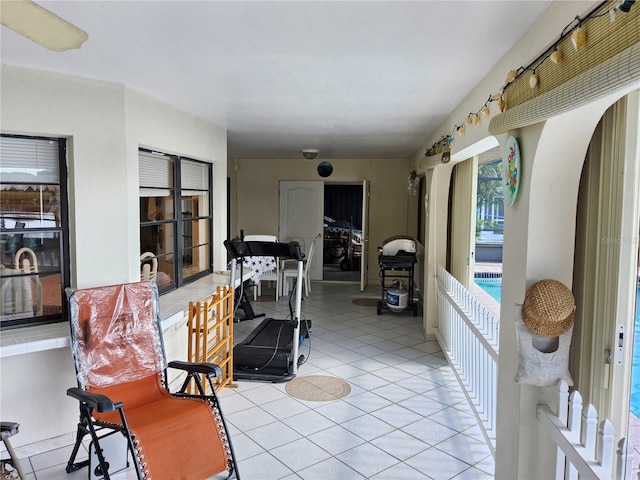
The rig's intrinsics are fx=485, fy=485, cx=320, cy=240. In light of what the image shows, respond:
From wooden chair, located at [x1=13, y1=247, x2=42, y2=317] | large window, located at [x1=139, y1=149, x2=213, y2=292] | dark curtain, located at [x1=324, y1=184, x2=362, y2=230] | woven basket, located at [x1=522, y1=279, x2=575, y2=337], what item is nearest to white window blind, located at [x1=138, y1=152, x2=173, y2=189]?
large window, located at [x1=139, y1=149, x2=213, y2=292]

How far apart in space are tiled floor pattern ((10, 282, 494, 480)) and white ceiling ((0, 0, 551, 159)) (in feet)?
8.02

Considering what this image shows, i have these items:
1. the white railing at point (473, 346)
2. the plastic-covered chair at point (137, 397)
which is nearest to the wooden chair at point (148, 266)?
the plastic-covered chair at point (137, 397)

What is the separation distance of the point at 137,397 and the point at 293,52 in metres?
2.33

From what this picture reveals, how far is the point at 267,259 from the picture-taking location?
721cm

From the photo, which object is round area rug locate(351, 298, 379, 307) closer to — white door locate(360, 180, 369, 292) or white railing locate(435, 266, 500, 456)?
white door locate(360, 180, 369, 292)

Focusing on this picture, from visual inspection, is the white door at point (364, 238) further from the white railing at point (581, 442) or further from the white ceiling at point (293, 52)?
the white railing at point (581, 442)

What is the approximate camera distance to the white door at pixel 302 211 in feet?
31.2

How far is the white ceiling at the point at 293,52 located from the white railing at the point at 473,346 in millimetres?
1632

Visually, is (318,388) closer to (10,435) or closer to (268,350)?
(268,350)

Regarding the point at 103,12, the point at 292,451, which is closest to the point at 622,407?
the point at 292,451

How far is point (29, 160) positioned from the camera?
3328 millimetres

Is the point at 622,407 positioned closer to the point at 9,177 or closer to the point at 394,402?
the point at 394,402

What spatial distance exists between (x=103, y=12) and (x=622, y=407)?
2781 millimetres

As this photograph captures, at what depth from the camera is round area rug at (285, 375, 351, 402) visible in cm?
410
